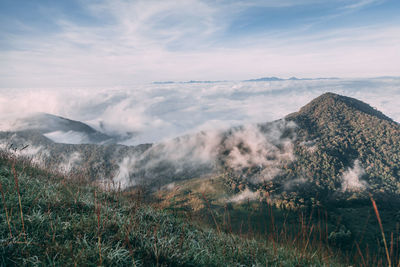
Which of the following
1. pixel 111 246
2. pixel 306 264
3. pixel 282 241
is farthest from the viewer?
pixel 282 241

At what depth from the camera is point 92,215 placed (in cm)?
530

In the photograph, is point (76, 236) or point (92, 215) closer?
point (76, 236)

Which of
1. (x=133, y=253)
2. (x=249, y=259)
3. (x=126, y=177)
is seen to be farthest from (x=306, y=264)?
Result: (x=126, y=177)

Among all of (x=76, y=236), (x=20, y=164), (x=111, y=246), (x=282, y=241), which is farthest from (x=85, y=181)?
(x=282, y=241)

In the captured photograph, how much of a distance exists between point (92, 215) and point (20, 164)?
7.00 m

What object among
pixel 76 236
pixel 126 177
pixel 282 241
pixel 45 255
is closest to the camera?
pixel 45 255

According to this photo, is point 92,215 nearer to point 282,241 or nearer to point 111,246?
point 111,246

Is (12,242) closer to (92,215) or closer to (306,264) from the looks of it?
(92,215)

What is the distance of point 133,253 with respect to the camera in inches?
163

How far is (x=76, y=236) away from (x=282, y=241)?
18.1ft

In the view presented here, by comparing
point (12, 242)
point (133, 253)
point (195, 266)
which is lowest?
point (195, 266)

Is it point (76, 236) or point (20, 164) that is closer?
point (76, 236)

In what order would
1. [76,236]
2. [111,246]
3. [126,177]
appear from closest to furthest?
[111,246]
[76,236]
[126,177]

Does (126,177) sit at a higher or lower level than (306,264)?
higher
